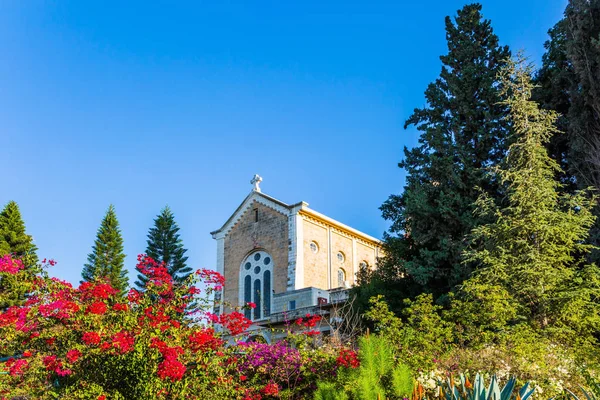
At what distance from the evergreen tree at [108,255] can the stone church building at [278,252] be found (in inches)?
328

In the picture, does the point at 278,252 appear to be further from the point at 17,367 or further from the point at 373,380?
the point at 373,380

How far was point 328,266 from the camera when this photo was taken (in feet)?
107

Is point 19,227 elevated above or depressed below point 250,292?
above

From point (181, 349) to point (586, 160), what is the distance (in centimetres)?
1425

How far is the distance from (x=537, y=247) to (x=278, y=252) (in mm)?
18971

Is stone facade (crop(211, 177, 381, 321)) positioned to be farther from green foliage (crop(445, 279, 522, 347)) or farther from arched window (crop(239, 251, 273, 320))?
green foliage (crop(445, 279, 522, 347))

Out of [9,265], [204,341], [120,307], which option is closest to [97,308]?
[120,307]

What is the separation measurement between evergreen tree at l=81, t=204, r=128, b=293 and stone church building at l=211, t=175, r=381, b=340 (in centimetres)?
833

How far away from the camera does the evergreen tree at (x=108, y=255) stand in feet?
126

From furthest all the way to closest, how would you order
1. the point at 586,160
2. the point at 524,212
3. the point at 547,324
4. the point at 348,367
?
the point at 586,160
the point at 524,212
the point at 547,324
the point at 348,367

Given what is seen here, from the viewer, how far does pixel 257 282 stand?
3294cm

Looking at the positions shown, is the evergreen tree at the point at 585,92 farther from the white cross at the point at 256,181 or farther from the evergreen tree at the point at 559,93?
the white cross at the point at 256,181

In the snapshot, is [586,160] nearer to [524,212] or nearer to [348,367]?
[524,212]

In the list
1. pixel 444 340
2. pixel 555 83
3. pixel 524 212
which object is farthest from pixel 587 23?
pixel 444 340
